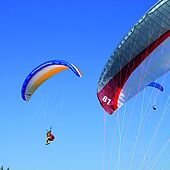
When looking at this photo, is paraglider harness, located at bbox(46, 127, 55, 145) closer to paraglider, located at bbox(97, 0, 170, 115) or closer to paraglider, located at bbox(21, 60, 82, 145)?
paraglider, located at bbox(21, 60, 82, 145)

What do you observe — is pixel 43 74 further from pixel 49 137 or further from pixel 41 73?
pixel 49 137

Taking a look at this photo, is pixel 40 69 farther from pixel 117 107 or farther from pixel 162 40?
pixel 162 40

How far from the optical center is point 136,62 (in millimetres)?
22469

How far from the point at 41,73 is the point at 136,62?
178 inches

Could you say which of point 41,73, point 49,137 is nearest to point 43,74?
point 41,73

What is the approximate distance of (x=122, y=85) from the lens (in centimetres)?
2306

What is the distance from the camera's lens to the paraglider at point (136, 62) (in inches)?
811

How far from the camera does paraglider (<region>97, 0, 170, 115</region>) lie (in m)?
20.6

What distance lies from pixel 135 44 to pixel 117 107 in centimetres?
328

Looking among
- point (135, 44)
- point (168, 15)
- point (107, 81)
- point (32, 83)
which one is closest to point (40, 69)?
Answer: point (32, 83)

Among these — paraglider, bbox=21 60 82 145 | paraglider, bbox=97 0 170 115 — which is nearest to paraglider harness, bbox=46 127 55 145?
paraglider, bbox=21 60 82 145

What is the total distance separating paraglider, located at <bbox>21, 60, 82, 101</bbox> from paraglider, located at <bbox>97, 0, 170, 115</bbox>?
5.28 feet

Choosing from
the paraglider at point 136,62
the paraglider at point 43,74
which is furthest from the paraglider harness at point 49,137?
the paraglider at point 136,62

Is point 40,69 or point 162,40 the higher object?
point 40,69
